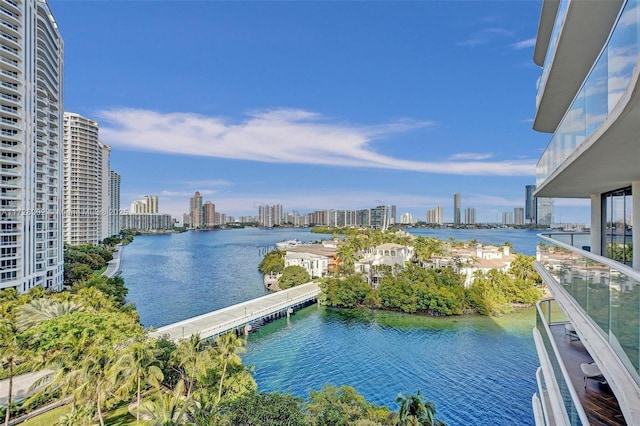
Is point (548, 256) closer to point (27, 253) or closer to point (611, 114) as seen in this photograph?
point (611, 114)

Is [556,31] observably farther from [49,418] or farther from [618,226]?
[49,418]

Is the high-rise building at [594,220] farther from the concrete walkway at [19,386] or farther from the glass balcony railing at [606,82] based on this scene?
the concrete walkway at [19,386]

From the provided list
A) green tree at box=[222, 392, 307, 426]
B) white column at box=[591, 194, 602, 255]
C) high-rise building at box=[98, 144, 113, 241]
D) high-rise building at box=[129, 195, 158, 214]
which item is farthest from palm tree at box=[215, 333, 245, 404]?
high-rise building at box=[129, 195, 158, 214]

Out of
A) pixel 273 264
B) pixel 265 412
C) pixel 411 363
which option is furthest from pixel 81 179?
pixel 265 412

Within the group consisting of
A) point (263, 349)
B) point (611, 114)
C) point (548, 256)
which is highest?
point (611, 114)

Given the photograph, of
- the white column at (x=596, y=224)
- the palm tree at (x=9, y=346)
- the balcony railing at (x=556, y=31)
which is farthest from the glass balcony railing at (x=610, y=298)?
the palm tree at (x=9, y=346)

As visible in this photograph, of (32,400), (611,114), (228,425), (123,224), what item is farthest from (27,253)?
(123,224)
